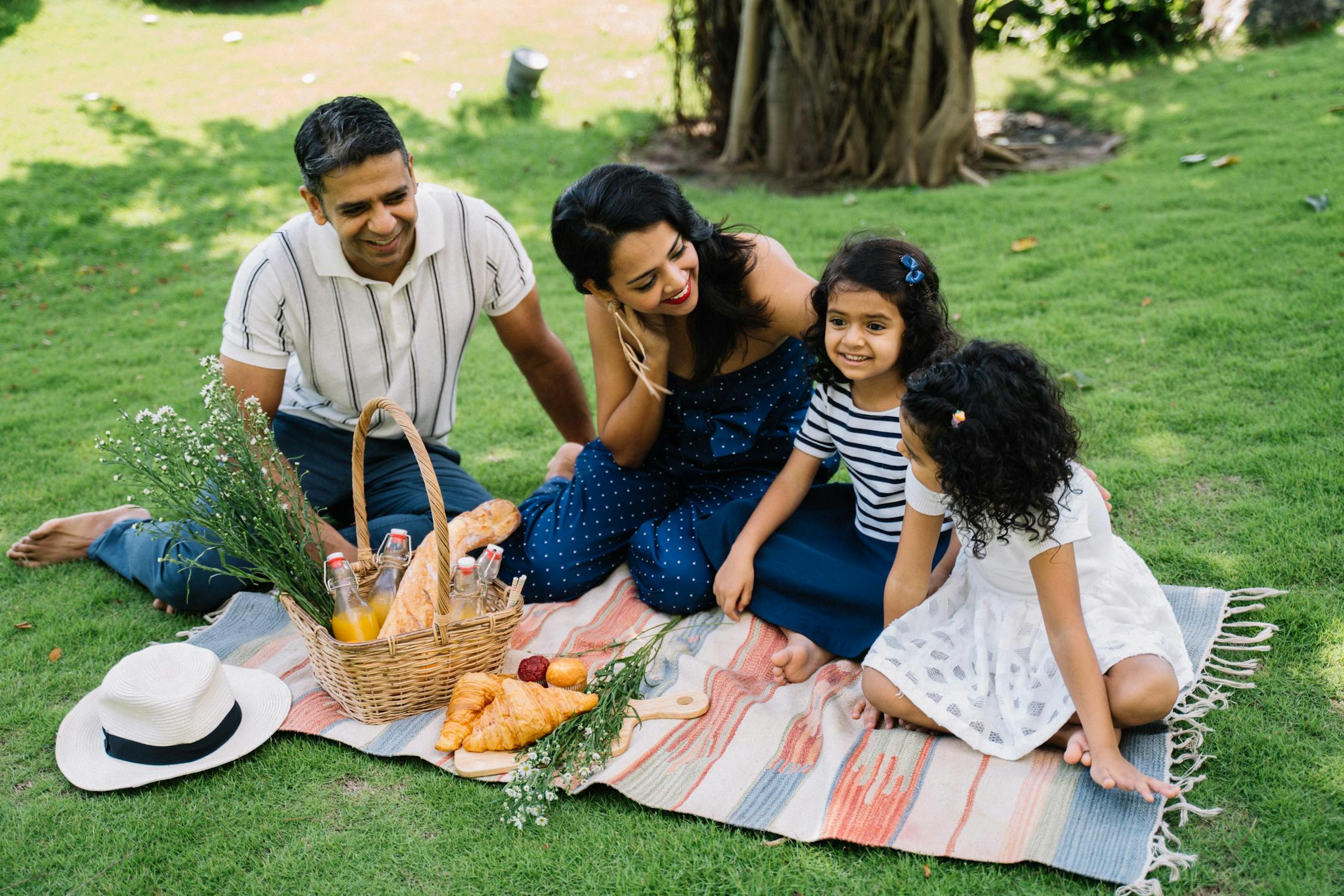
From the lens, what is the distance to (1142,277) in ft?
18.4

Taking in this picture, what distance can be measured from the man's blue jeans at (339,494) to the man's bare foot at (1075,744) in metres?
2.20

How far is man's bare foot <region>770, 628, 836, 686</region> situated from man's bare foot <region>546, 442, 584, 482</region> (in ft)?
4.30

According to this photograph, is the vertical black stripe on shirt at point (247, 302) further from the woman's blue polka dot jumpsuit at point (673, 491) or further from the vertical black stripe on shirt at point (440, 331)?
the woman's blue polka dot jumpsuit at point (673, 491)

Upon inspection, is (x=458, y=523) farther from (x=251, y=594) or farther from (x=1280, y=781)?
(x=1280, y=781)

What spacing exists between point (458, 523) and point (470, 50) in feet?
27.2

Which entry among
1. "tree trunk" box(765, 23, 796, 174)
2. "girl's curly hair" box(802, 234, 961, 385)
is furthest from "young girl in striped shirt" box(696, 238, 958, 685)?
"tree trunk" box(765, 23, 796, 174)

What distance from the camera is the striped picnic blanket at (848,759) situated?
2402 mm

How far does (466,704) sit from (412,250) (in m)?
1.67

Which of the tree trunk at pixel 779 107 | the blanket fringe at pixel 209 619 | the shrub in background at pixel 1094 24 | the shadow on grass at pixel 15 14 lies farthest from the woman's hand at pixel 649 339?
the shadow on grass at pixel 15 14

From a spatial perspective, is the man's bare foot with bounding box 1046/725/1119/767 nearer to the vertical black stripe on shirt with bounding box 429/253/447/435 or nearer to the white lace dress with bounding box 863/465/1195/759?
the white lace dress with bounding box 863/465/1195/759

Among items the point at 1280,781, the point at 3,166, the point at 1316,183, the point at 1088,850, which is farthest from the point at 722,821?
the point at 3,166

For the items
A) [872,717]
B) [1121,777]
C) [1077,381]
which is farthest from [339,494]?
[1077,381]

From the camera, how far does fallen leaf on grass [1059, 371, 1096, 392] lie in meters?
4.62

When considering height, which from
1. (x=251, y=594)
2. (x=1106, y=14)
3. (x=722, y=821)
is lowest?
(x=251, y=594)
